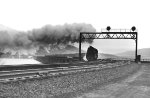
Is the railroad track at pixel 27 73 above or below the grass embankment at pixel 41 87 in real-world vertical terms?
above

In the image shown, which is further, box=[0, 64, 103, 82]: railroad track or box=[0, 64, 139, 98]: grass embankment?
box=[0, 64, 103, 82]: railroad track

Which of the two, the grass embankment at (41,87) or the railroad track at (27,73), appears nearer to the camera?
the grass embankment at (41,87)

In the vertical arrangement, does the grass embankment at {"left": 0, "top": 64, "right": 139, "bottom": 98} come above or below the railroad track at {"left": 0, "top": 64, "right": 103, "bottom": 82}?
below

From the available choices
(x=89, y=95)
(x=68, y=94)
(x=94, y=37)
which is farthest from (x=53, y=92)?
(x=94, y=37)

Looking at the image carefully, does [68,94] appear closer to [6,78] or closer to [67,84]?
[67,84]

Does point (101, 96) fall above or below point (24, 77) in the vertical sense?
below

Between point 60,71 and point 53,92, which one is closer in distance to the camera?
point 53,92

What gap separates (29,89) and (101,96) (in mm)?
4000

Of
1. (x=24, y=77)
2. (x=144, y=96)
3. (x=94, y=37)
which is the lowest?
(x=144, y=96)

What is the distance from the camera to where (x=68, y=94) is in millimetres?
12602

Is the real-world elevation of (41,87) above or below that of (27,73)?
below

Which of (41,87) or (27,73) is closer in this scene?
(41,87)

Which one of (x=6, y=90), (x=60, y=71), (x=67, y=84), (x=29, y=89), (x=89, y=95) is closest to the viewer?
(x=6, y=90)

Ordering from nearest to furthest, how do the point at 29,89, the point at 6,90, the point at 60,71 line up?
the point at 6,90, the point at 29,89, the point at 60,71
